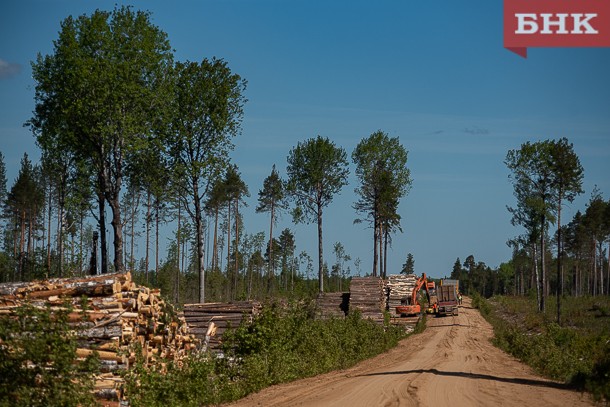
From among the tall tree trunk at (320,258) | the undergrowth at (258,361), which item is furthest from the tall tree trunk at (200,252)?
the tall tree trunk at (320,258)

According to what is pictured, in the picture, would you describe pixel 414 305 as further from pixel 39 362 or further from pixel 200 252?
pixel 39 362

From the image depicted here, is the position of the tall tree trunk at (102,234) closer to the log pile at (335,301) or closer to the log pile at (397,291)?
the log pile at (335,301)

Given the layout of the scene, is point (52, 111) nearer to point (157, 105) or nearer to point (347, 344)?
point (157, 105)

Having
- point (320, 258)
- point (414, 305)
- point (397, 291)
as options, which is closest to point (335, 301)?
point (397, 291)

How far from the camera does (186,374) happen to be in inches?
613

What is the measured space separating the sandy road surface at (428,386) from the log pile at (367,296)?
1182cm

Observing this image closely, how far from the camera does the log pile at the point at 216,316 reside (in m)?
24.0

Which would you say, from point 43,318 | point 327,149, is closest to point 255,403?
point 43,318

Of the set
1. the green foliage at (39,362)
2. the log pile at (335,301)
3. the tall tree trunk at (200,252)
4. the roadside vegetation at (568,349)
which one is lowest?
the roadside vegetation at (568,349)

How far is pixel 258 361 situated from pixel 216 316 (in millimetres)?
5722

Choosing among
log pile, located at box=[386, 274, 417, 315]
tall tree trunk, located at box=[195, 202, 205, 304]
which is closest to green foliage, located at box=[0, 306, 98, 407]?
tall tree trunk, located at box=[195, 202, 205, 304]

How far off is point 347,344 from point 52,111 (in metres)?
20.2

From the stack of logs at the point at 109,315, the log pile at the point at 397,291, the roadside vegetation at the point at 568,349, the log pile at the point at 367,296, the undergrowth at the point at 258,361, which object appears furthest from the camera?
the log pile at the point at 397,291

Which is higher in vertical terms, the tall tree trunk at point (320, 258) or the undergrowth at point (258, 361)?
the tall tree trunk at point (320, 258)
